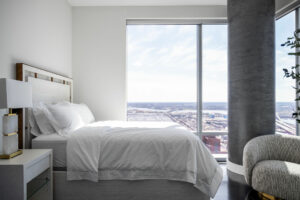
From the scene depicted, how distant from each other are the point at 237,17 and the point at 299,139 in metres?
1.75

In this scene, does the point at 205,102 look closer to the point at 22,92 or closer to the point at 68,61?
the point at 68,61

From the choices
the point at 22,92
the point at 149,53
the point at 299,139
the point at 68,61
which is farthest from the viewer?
the point at 149,53

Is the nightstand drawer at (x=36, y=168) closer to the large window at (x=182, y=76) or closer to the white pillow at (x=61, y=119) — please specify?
the white pillow at (x=61, y=119)

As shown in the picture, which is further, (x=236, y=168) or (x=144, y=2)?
(x=144, y=2)

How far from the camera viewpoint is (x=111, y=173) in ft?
5.51

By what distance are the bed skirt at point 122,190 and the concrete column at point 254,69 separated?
1250 millimetres

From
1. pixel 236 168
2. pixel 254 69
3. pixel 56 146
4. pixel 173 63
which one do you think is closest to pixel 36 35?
pixel 56 146

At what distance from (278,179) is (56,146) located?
217 cm

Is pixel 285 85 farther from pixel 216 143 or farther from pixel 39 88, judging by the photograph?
pixel 39 88

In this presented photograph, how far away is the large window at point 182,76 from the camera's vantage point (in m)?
3.44

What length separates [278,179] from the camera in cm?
160

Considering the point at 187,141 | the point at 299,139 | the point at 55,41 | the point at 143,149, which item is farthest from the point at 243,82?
the point at 55,41

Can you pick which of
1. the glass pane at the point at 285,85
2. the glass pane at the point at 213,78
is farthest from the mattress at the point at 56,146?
the glass pane at the point at 285,85

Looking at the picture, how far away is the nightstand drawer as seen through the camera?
1297 mm
